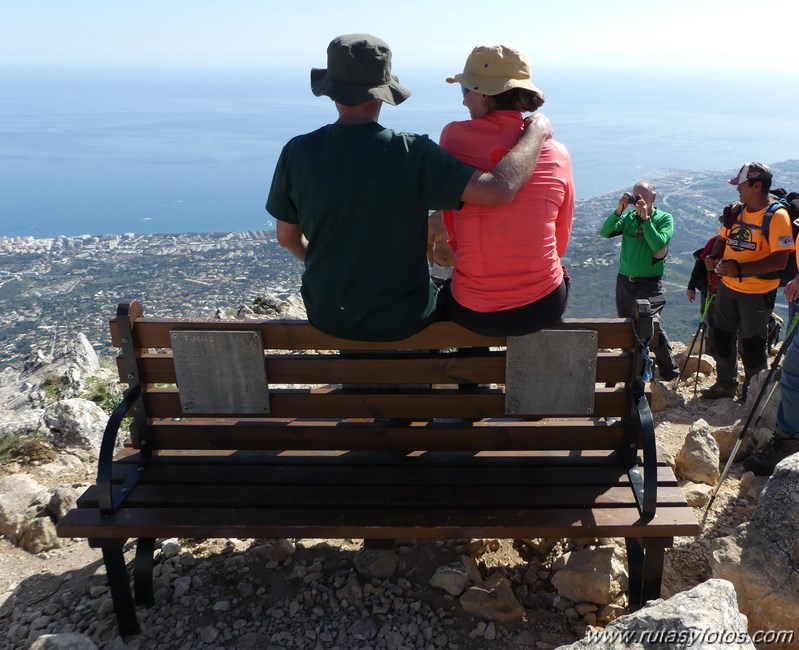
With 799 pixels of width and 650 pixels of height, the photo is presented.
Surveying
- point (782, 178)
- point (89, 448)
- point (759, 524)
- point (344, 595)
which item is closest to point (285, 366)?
point (344, 595)

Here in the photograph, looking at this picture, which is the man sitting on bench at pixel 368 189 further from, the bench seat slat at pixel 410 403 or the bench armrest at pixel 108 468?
the bench armrest at pixel 108 468

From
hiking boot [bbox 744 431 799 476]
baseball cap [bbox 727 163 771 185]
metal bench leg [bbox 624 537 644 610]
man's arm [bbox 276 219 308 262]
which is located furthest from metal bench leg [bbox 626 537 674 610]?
baseball cap [bbox 727 163 771 185]

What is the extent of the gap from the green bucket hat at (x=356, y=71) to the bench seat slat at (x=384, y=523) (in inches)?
73.8

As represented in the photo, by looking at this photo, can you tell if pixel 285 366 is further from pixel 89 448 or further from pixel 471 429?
pixel 89 448

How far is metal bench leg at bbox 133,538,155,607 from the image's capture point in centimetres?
340

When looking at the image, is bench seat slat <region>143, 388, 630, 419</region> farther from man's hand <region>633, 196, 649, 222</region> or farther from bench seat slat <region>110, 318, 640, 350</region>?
man's hand <region>633, 196, 649, 222</region>

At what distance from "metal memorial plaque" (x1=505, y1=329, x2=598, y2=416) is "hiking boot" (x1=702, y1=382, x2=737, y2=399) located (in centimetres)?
449

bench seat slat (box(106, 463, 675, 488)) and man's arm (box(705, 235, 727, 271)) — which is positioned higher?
man's arm (box(705, 235, 727, 271))

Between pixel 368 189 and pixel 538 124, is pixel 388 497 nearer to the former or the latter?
pixel 368 189

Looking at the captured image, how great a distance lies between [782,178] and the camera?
58.5 m

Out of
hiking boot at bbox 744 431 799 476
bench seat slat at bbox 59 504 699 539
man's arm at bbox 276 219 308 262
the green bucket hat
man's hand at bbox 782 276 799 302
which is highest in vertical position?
the green bucket hat

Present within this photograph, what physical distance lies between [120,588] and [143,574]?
0.74 ft

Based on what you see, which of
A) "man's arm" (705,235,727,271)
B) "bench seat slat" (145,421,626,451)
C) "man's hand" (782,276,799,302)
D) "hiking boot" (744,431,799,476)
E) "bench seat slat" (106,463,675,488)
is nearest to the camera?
"bench seat slat" (106,463,675,488)

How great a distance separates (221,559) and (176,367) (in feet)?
4.14
